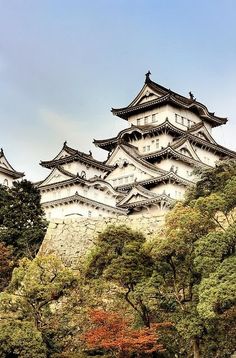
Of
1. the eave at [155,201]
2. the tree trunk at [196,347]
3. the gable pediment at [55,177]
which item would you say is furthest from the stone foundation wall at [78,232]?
the gable pediment at [55,177]

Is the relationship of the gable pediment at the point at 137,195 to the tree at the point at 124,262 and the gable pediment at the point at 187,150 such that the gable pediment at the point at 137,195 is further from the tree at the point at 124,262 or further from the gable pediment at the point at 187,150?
the tree at the point at 124,262

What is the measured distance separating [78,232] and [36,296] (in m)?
8.02

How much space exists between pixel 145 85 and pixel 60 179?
1112 centimetres

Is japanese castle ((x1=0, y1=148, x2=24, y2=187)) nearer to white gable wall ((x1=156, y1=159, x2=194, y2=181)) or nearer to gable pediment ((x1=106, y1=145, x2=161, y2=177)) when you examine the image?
gable pediment ((x1=106, y1=145, x2=161, y2=177))

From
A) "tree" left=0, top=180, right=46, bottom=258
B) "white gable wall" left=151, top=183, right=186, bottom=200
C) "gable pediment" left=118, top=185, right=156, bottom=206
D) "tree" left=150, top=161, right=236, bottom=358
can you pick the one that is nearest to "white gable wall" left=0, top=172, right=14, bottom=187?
"gable pediment" left=118, top=185, right=156, bottom=206

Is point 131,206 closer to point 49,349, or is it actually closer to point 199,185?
point 199,185

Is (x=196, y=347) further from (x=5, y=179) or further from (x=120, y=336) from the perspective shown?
(x=5, y=179)

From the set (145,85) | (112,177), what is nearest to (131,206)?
(112,177)

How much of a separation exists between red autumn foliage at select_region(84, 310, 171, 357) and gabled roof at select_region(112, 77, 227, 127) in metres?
32.1

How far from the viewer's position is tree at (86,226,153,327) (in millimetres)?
19156

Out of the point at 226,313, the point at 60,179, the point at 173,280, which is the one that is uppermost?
the point at 60,179

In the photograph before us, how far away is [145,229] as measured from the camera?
27531mm

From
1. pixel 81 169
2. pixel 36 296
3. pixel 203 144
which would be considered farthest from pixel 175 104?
pixel 36 296

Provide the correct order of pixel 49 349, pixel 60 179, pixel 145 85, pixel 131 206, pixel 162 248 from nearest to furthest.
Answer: pixel 162 248 < pixel 49 349 < pixel 131 206 < pixel 60 179 < pixel 145 85
